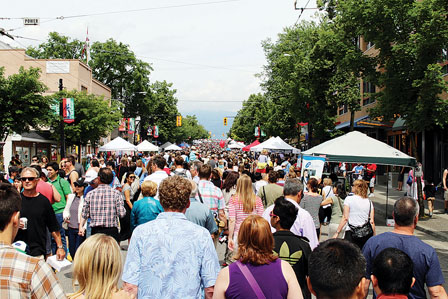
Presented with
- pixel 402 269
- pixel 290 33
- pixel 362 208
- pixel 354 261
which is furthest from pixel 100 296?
pixel 290 33

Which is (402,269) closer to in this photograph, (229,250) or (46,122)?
(229,250)

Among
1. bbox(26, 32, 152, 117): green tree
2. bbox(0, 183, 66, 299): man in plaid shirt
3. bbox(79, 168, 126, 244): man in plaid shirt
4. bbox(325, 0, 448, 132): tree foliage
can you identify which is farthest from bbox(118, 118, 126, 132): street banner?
bbox(0, 183, 66, 299): man in plaid shirt

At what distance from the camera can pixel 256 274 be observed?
3186 millimetres

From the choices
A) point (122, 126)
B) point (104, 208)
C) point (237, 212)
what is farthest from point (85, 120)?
point (237, 212)

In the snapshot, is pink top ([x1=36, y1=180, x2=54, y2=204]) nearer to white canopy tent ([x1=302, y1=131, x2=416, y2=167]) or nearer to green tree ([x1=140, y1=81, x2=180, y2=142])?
white canopy tent ([x1=302, y1=131, x2=416, y2=167])

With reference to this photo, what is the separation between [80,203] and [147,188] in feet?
5.06

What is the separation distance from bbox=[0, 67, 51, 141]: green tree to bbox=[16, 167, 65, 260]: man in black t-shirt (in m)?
18.4

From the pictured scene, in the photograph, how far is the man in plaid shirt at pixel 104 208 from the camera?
6.61m

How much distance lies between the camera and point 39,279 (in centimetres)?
248

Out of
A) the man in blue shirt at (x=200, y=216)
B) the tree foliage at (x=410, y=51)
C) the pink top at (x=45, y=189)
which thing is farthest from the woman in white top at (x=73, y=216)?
the tree foliage at (x=410, y=51)

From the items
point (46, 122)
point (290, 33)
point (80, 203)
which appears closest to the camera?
point (80, 203)

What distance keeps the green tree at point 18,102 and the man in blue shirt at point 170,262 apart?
2136cm

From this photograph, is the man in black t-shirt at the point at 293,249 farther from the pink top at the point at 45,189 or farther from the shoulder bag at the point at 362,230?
the pink top at the point at 45,189

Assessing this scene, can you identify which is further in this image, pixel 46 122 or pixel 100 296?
pixel 46 122
